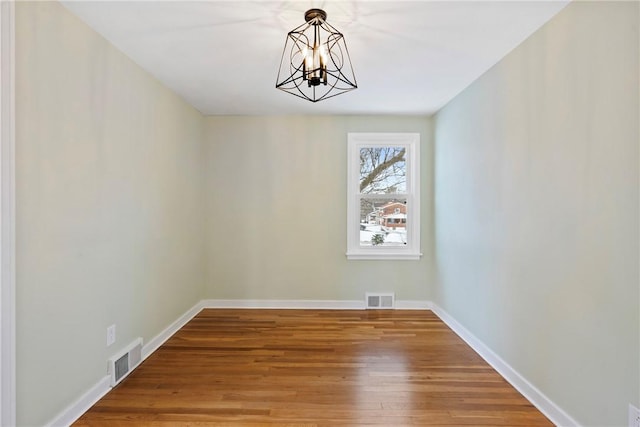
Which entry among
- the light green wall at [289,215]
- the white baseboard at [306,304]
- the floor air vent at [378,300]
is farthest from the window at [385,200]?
the white baseboard at [306,304]

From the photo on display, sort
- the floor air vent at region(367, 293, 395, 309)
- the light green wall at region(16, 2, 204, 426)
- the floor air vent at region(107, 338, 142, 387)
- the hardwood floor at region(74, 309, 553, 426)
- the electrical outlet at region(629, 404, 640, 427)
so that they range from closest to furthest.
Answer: the electrical outlet at region(629, 404, 640, 427) < the light green wall at region(16, 2, 204, 426) < the hardwood floor at region(74, 309, 553, 426) < the floor air vent at region(107, 338, 142, 387) < the floor air vent at region(367, 293, 395, 309)

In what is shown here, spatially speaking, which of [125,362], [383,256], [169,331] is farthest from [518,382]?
[169,331]

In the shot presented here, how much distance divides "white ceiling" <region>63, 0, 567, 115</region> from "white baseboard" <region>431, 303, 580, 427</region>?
2276 millimetres

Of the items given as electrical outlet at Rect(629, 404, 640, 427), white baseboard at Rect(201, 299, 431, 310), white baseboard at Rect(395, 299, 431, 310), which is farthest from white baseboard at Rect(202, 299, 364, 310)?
electrical outlet at Rect(629, 404, 640, 427)

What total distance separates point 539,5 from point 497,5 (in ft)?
0.76

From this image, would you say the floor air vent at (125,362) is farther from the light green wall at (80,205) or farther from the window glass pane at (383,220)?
the window glass pane at (383,220)

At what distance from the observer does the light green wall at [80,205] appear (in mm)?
1630

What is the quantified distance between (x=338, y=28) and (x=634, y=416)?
252 centimetres

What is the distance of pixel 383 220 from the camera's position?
405 cm

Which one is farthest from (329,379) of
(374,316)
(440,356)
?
(374,316)

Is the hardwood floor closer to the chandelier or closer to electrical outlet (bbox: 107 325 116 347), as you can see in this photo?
electrical outlet (bbox: 107 325 116 347)

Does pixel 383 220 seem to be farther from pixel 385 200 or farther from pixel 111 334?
pixel 111 334

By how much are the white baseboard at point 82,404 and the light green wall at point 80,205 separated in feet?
0.15

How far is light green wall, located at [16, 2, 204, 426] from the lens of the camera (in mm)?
1630
